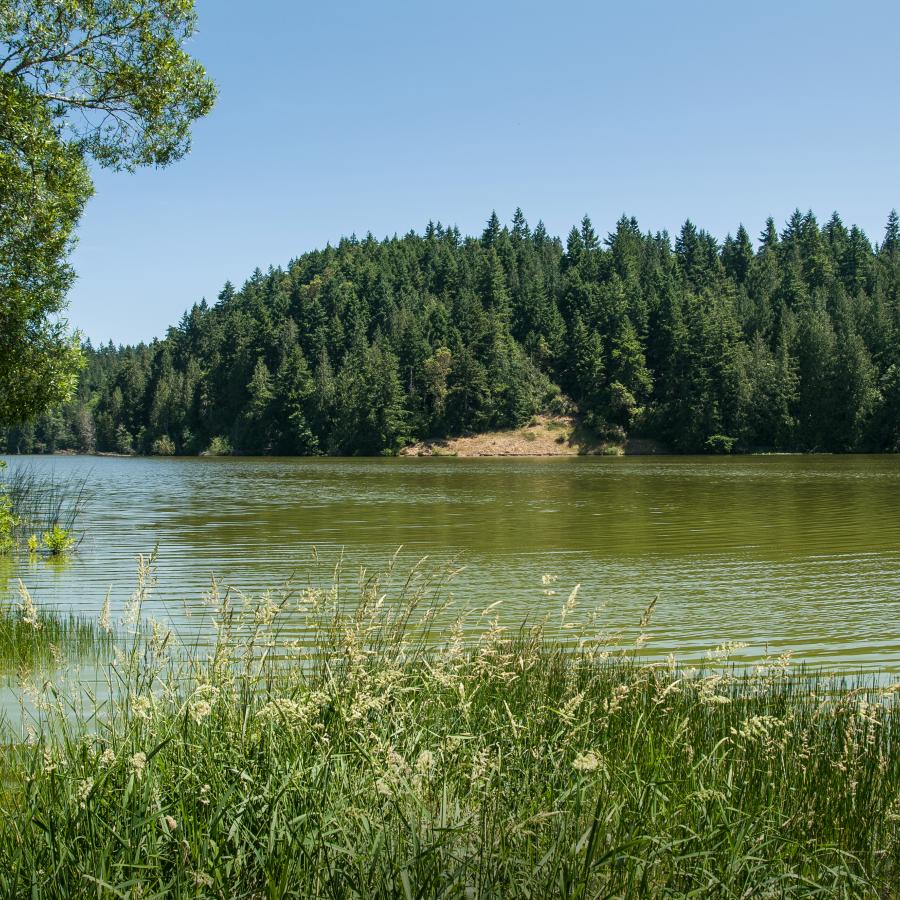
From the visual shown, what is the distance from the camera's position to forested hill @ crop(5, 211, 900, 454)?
4510 inches

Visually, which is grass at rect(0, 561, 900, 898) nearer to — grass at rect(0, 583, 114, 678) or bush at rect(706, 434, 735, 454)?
grass at rect(0, 583, 114, 678)

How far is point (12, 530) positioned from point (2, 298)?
10053 millimetres

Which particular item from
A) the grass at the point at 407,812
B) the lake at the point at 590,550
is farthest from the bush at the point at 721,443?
the grass at the point at 407,812

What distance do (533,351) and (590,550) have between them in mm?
119601

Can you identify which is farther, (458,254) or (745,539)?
(458,254)

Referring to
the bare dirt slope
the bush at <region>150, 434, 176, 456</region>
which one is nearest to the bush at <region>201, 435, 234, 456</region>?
the bush at <region>150, 434, 176, 456</region>

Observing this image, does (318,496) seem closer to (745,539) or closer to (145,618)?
(745,539)

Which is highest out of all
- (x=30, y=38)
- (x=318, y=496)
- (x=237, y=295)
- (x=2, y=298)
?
(x=237, y=295)

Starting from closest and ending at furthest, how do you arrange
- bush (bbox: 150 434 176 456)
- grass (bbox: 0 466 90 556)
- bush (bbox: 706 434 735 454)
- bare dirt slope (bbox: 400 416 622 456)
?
grass (bbox: 0 466 90 556), bush (bbox: 706 434 735 454), bare dirt slope (bbox: 400 416 622 456), bush (bbox: 150 434 176 456)

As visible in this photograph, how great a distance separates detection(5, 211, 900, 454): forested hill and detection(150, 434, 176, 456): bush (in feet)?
1.65

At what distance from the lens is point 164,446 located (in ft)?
519

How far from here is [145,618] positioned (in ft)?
45.3

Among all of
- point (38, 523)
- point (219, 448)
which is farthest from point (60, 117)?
point (219, 448)

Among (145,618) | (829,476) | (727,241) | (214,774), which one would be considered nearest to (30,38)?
(145,618)
